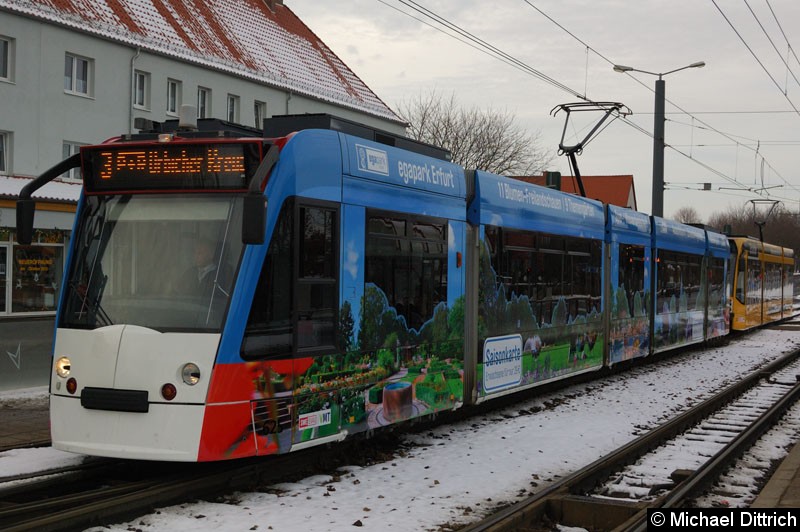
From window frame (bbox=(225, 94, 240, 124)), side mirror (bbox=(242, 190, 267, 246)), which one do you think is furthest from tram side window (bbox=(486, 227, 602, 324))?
window frame (bbox=(225, 94, 240, 124))

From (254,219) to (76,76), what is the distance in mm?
18410

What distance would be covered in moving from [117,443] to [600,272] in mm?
10855

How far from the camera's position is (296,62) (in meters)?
33.9

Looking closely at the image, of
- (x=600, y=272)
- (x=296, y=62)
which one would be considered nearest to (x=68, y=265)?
(x=600, y=272)

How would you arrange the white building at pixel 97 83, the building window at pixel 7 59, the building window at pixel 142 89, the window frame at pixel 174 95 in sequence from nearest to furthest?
the white building at pixel 97 83, the building window at pixel 7 59, the building window at pixel 142 89, the window frame at pixel 174 95

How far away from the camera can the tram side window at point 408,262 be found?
907 cm

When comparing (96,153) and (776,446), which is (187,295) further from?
(776,446)

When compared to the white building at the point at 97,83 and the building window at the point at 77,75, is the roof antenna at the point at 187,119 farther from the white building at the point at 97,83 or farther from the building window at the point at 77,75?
the building window at the point at 77,75

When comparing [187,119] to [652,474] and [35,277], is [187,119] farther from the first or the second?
[35,277]

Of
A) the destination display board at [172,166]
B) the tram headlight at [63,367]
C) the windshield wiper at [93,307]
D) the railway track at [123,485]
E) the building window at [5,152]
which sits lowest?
the railway track at [123,485]

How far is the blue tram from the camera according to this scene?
23.8ft

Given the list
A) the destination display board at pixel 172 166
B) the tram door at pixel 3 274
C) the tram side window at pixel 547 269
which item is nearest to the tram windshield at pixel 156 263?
the destination display board at pixel 172 166

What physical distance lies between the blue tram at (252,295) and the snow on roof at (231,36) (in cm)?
1497

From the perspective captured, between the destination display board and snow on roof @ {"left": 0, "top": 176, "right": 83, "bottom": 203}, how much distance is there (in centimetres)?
782
